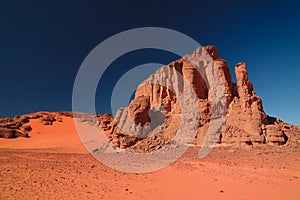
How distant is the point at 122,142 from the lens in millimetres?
23469

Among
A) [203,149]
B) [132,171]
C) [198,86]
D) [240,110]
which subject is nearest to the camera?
[132,171]

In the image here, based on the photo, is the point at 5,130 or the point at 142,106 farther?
the point at 5,130

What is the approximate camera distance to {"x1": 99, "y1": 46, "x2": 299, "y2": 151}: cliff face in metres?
20.7

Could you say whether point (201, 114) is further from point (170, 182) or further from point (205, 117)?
point (170, 182)

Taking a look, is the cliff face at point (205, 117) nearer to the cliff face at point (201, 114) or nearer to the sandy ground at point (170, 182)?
the cliff face at point (201, 114)

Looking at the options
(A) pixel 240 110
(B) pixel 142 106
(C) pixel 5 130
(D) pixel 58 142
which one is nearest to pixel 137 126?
(B) pixel 142 106

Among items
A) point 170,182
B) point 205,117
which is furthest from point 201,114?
point 170,182

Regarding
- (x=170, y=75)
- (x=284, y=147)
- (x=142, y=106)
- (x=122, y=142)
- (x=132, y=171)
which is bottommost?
(x=132, y=171)

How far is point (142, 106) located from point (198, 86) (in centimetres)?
833

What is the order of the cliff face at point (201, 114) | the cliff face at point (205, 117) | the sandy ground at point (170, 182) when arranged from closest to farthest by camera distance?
the sandy ground at point (170, 182) → the cliff face at point (205, 117) → the cliff face at point (201, 114)

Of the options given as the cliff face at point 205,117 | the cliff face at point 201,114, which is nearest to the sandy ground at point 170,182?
the cliff face at point 205,117

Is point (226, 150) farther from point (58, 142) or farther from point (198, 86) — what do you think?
point (58, 142)

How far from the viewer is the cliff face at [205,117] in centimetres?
2070

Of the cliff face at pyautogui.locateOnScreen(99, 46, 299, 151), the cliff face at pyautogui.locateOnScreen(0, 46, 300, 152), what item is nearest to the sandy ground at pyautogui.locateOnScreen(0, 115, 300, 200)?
the cliff face at pyautogui.locateOnScreen(99, 46, 299, 151)
